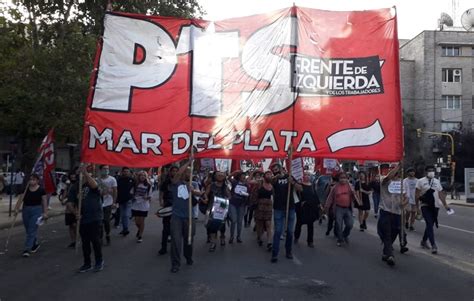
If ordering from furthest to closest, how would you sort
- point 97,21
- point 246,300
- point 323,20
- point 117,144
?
1. point 97,21
2. point 323,20
3. point 117,144
4. point 246,300

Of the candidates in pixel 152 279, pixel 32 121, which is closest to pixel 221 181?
pixel 152 279

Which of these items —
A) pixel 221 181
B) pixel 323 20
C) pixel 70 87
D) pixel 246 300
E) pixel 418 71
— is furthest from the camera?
pixel 418 71

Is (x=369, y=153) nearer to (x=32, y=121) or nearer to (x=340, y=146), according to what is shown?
(x=340, y=146)

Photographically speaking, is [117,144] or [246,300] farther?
[117,144]

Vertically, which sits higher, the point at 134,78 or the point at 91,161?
the point at 134,78

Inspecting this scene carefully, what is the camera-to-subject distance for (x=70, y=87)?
62.8 ft

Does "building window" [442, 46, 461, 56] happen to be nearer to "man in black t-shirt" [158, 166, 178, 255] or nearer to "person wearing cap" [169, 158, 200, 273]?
"man in black t-shirt" [158, 166, 178, 255]

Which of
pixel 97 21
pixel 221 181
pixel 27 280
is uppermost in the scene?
pixel 97 21

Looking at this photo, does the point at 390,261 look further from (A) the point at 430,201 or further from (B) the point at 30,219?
(B) the point at 30,219

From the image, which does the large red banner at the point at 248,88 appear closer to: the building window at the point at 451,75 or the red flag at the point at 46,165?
the red flag at the point at 46,165

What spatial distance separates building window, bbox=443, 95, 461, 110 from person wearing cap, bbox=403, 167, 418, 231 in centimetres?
4535

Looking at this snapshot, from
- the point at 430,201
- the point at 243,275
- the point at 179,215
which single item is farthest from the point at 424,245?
the point at 179,215

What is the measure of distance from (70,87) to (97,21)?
6783 mm

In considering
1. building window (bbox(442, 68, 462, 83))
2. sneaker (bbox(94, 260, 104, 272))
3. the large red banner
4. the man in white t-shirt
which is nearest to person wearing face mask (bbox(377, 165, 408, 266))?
the large red banner
